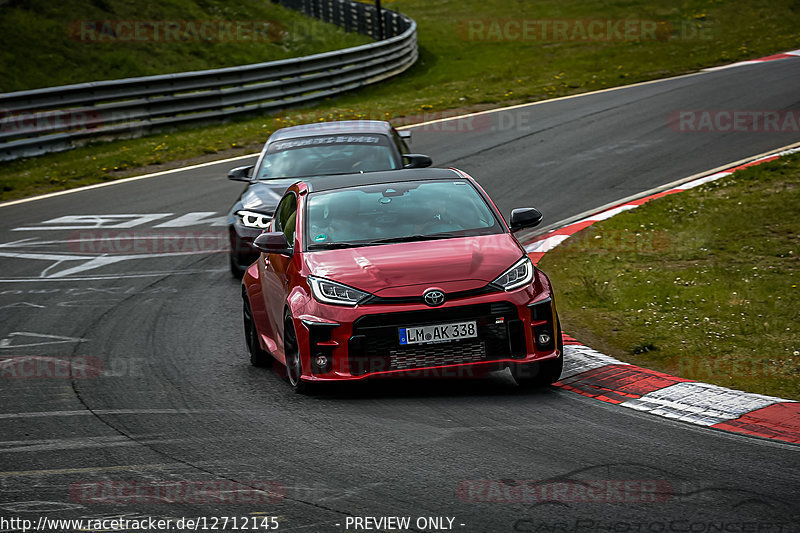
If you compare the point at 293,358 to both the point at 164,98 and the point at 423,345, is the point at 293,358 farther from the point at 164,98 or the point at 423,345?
the point at 164,98

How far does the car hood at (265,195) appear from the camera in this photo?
11.4 metres

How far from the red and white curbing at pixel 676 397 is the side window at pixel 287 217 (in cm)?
237

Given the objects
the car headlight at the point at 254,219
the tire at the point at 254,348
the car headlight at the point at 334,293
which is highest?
the car headlight at the point at 334,293

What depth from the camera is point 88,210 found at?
52.3 feet

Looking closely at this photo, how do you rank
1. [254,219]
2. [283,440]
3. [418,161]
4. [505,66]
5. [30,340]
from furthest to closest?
[505,66]
[418,161]
[254,219]
[30,340]
[283,440]

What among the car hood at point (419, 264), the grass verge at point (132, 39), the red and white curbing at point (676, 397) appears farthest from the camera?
the grass verge at point (132, 39)

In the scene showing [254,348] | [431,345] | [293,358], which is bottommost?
[254,348]

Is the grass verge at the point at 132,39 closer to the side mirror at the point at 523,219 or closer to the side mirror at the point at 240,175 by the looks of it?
the side mirror at the point at 240,175

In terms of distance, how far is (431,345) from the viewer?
6.72 metres

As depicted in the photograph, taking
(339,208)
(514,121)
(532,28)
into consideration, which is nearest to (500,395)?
(339,208)

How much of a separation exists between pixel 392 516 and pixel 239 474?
41.4 inches

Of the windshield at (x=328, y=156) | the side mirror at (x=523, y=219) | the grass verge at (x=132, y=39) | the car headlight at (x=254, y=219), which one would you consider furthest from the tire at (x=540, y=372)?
the grass verge at (x=132, y=39)

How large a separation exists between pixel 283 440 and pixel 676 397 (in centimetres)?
258

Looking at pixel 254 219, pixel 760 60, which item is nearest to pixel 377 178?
pixel 254 219
